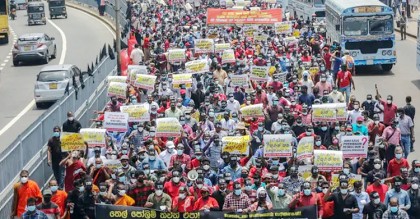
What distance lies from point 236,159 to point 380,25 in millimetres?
21684

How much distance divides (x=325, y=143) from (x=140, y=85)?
694 cm

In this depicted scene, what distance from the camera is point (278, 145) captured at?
2277 centimetres

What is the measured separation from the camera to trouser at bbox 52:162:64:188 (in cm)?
2403

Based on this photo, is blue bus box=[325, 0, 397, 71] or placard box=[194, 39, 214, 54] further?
blue bus box=[325, 0, 397, 71]

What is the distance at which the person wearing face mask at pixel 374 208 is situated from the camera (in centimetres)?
1888

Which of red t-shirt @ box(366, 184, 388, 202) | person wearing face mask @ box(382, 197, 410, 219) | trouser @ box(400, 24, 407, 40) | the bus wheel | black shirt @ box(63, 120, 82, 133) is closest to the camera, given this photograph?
person wearing face mask @ box(382, 197, 410, 219)

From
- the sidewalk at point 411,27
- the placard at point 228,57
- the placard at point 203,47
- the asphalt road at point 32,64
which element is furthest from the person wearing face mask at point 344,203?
the sidewalk at point 411,27

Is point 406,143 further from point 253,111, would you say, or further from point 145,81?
point 145,81

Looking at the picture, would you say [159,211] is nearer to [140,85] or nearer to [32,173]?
[32,173]

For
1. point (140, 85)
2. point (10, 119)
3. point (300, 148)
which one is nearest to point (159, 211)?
point (300, 148)

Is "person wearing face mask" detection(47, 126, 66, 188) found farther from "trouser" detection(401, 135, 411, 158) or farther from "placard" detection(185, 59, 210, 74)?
"placard" detection(185, 59, 210, 74)

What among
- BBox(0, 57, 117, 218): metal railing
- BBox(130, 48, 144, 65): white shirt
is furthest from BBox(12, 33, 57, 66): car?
BBox(0, 57, 117, 218): metal railing

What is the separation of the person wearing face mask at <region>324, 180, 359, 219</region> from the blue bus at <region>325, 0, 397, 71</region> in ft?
77.2

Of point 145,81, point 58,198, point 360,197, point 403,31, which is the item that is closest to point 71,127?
point 145,81
